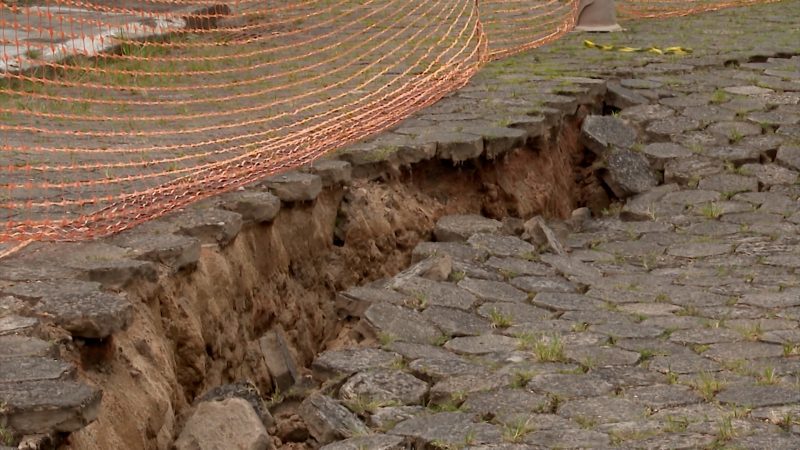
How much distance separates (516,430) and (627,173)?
11.7 ft

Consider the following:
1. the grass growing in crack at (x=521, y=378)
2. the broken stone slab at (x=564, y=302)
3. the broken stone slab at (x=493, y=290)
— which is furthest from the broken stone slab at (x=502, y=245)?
the grass growing in crack at (x=521, y=378)

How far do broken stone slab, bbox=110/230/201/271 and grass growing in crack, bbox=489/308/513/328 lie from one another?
3.92ft

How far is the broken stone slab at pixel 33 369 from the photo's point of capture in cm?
413

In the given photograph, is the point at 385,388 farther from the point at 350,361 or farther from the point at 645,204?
the point at 645,204

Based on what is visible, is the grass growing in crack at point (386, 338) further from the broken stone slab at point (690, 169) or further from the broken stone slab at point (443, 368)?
the broken stone slab at point (690, 169)

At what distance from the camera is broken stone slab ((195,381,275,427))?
16.2ft

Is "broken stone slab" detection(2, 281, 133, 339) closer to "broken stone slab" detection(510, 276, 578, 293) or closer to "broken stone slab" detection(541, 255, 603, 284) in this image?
"broken stone slab" detection(510, 276, 578, 293)

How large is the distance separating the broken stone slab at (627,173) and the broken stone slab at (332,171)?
182 cm

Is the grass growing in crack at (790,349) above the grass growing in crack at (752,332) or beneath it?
above

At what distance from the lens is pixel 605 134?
820cm

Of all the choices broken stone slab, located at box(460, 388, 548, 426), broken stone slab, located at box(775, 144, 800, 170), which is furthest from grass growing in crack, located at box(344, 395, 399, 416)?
broken stone slab, located at box(775, 144, 800, 170)

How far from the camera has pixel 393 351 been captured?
5.36 meters

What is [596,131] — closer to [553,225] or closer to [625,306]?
[553,225]

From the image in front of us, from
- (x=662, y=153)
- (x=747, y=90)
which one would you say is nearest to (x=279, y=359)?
(x=662, y=153)
